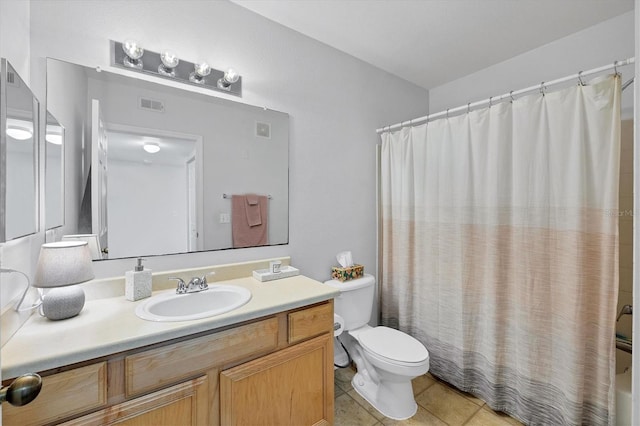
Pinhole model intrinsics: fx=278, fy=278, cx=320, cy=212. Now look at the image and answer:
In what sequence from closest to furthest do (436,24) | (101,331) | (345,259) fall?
(101,331)
(436,24)
(345,259)

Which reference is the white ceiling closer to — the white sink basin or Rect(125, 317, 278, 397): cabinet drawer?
the white sink basin

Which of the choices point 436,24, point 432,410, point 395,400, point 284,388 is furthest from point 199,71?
point 432,410

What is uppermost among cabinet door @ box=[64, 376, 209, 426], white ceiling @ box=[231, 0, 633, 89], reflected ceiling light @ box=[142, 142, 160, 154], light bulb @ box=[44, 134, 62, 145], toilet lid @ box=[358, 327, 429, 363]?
white ceiling @ box=[231, 0, 633, 89]

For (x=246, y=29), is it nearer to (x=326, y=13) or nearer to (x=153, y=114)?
(x=326, y=13)

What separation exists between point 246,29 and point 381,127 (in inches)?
51.5

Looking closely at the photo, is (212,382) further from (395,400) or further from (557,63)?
(557,63)

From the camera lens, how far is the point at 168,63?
57.8 inches

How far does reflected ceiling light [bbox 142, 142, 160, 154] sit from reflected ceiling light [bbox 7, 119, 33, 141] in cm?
46

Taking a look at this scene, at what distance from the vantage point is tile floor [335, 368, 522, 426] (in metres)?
1.67

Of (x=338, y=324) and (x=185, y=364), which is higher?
(x=185, y=364)

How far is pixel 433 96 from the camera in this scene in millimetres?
2879

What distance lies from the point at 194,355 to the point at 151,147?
1.06m

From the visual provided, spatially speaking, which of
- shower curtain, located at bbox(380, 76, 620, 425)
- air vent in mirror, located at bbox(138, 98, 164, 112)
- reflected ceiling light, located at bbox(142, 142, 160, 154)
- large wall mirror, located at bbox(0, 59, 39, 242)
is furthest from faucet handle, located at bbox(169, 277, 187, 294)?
shower curtain, located at bbox(380, 76, 620, 425)

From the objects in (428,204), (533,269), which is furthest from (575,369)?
(428,204)
